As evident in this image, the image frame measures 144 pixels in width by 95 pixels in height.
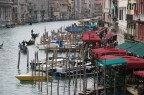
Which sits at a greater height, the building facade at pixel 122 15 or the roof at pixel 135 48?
the building facade at pixel 122 15

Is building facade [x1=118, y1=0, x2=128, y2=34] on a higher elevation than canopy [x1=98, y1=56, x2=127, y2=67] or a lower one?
higher

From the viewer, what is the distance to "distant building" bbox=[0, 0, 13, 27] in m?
79.2

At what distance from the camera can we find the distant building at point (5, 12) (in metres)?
79.2

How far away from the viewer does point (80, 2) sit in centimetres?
13325

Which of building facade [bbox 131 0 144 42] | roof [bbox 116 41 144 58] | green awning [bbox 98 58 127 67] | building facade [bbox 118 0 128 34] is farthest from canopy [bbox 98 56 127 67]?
building facade [bbox 118 0 128 34]

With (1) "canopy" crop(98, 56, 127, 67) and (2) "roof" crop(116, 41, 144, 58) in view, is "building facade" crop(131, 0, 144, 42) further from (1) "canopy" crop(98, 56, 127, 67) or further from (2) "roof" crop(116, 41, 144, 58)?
(1) "canopy" crop(98, 56, 127, 67)

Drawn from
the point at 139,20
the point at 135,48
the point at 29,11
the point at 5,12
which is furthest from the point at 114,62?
the point at 29,11

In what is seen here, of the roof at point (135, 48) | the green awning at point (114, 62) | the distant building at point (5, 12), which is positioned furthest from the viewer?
the distant building at point (5, 12)

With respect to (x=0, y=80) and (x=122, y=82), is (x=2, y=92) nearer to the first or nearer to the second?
(x=0, y=80)

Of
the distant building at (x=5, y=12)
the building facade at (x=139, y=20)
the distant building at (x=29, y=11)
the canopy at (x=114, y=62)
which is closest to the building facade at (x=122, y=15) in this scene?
the building facade at (x=139, y=20)

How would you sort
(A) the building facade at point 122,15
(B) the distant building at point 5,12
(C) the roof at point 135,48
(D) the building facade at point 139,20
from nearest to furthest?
(C) the roof at point 135,48 < (D) the building facade at point 139,20 < (A) the building facade at point 122,15 < (B) the distant building at point 5,12

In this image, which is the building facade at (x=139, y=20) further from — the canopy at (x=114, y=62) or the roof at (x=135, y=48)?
the canopy at (x=114, y=62)

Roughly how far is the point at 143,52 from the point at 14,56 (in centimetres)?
1501

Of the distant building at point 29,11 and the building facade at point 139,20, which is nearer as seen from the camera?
the building facade at point 139,20
